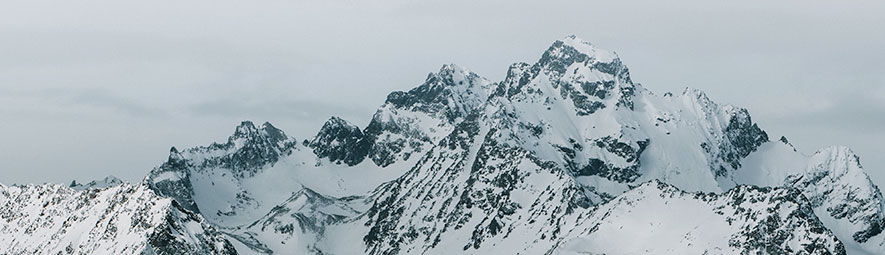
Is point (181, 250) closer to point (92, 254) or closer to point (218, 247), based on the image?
point (218, 247)

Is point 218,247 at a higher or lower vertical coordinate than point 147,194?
lower

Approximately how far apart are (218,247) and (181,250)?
28.0ft

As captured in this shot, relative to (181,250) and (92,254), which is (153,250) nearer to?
(181,250)

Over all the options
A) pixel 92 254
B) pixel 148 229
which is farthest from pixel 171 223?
pixel 92 254

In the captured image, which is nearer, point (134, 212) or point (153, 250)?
point (153, 250)

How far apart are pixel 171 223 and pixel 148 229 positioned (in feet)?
12.9

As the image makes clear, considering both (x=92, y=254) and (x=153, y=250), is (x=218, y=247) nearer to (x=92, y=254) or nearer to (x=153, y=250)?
(x=153, y=250)

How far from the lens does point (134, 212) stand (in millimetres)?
196250

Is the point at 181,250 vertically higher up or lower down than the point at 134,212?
lower down

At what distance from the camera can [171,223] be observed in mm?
186625

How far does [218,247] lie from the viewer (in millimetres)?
188625

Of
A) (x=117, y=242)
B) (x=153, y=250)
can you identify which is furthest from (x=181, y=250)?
(x=117, y=242)

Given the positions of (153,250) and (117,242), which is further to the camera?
(117,242)

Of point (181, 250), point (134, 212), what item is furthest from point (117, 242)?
point (181, 250)
